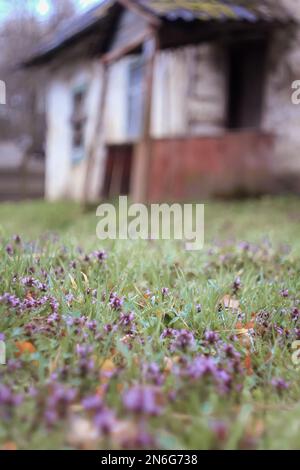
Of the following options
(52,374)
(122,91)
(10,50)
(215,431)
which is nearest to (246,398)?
(215,431)

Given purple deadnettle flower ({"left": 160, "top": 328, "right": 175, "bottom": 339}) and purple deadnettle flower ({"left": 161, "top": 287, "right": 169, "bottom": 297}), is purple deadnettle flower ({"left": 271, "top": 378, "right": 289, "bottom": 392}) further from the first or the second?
purple deadnettle flower ({"left": 161, "top": 287, "right": 169, "bottom": 297})

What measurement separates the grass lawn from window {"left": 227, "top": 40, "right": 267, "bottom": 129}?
6.15 m

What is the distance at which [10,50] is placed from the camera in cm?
2109

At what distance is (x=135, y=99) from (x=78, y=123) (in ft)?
8.53

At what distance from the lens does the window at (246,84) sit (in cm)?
876

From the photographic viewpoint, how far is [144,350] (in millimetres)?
1804

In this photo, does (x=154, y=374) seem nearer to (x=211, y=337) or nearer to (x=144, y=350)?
(x=144, y=350)

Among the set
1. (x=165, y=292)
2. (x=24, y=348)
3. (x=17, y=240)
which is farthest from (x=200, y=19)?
(x=24, y=348)

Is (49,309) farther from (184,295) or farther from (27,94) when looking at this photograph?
(27,94)

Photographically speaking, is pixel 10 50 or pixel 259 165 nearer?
pixel 259 165

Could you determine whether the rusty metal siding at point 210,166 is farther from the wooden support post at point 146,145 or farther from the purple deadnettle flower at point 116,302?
the purple deadnettle flower at point 116,302

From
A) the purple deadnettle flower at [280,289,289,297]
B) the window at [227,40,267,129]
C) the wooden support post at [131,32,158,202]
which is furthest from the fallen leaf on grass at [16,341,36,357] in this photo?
the window at [227,40,267,129]

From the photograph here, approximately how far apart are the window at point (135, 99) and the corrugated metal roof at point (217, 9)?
2.79m

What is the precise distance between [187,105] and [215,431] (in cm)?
821
